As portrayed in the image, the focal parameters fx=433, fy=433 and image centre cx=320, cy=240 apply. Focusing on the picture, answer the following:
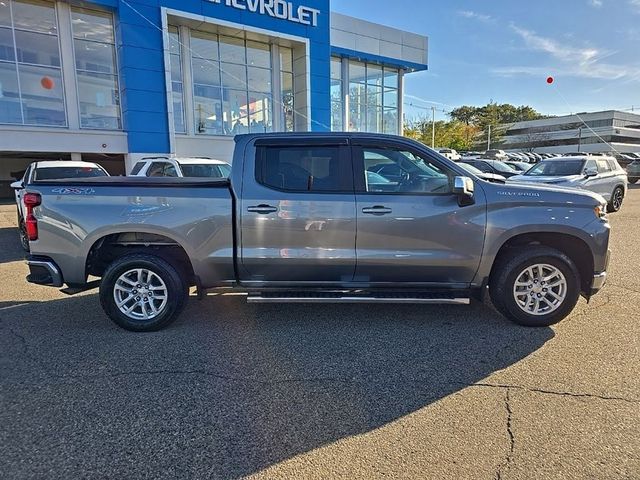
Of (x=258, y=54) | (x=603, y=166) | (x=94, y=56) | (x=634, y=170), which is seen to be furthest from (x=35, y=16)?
(x=634, y=170)

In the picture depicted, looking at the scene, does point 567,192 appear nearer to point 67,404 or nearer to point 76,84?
point 67,404

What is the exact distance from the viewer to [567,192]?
4.50 metres

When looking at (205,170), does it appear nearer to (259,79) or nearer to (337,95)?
(259,79)

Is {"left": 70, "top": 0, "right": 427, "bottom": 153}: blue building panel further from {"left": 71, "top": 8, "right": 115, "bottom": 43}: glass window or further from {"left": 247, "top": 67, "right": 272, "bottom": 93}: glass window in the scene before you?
{"left": 247, "top": 67, "right": 272, "bottom": 93}: glass window

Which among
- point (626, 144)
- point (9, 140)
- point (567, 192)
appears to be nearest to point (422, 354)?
point (567, 192)

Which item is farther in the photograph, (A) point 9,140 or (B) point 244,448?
(A) point 9,140

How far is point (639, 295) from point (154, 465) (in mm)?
5970

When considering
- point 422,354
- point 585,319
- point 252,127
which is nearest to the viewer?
point 422,354

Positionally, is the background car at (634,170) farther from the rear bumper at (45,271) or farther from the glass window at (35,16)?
the glass window at (35,16)

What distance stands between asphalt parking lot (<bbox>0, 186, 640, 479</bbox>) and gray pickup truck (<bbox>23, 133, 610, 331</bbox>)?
408 mm

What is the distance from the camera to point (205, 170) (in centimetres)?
1112

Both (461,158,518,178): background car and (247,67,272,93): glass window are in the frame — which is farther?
(247,67,272,93): glass window

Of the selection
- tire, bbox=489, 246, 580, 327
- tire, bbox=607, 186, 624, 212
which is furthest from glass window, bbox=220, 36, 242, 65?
tire, bbox=489, 246, 580, 327

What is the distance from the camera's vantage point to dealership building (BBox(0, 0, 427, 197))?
17281 mm
